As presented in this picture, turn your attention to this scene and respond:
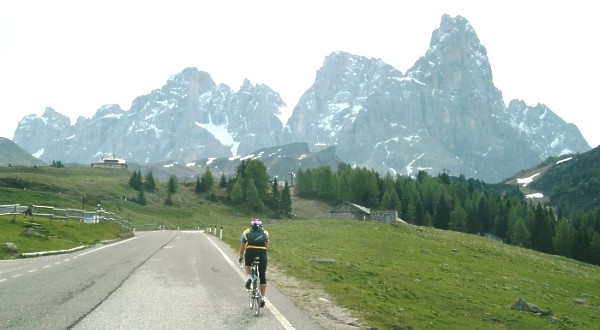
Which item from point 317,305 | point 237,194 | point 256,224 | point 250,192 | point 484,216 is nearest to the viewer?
point 256,224

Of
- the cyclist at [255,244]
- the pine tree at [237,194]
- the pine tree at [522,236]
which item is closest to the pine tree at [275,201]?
the pine tree at [237,194]

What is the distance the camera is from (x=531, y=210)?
161m

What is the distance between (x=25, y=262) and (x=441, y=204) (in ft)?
481

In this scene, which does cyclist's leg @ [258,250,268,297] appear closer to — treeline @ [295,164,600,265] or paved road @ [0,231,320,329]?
paved road @ [0,231,320,329]

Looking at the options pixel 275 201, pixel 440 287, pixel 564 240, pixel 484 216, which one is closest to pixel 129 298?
pixel 440 287

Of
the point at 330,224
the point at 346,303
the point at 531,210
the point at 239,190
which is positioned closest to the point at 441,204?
the point at 531,210

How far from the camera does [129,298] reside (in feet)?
54.2

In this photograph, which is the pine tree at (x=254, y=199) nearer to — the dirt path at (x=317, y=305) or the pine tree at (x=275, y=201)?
the pine tree at (x=275, y=201)

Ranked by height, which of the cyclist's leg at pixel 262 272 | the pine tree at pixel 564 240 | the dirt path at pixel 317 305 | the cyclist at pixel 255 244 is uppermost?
the cyclist at pixel 255 244

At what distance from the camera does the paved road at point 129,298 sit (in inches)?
517

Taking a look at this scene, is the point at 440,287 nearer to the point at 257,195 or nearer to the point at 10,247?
the point at 10,247

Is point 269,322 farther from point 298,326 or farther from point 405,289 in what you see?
point 405,289

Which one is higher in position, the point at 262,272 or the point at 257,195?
the point at 257,195

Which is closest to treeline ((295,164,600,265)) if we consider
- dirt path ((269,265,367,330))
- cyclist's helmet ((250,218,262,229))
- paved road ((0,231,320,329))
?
dirt path ((269,265,367,330))
